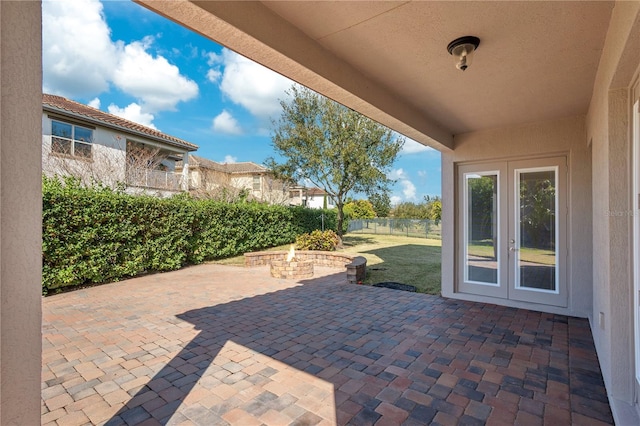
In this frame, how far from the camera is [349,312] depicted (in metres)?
5.44

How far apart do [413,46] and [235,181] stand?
80.2 ft

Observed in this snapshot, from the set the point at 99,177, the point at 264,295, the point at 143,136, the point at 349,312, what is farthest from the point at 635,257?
the point at 143,136

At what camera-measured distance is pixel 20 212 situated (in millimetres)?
1308

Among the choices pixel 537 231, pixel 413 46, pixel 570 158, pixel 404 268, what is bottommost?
pixel 404 268

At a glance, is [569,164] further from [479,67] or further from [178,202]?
[178,202]

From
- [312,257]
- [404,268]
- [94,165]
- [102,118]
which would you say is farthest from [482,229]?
[102,118]

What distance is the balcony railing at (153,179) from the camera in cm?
1489

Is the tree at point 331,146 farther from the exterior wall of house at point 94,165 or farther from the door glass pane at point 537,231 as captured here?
the door glass pane at point 537,231

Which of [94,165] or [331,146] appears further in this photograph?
[331,146]

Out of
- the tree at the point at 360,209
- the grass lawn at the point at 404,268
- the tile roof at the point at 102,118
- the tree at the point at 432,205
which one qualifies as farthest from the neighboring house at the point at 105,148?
the tree at the point at 432,205

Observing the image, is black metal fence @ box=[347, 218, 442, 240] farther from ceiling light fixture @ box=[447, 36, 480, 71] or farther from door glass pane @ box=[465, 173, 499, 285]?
ceiling light fixture @ box=[447, 36, 480, 71]

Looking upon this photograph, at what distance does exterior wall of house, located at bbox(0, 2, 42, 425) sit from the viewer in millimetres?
1250

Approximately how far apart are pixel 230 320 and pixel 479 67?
4.92 metres

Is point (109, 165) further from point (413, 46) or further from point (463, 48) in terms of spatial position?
point (463, 48)
